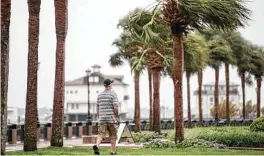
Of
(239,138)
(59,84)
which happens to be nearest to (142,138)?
(239,138)

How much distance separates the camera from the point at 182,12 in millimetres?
17188

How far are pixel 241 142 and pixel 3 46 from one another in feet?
30.1

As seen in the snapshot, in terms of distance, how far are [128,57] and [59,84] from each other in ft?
66.5

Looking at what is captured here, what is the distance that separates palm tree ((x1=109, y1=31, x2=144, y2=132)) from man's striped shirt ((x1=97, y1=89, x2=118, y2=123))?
16178 millimetres

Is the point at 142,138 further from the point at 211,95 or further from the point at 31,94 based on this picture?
the point at 211,95

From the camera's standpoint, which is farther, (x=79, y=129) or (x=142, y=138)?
(x=79, y=129)

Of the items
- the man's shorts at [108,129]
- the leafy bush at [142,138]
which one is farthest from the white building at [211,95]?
the man's shorts at [108,129]

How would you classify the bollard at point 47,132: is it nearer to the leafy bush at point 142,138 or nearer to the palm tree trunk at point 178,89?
the leafy bush at point 142,138

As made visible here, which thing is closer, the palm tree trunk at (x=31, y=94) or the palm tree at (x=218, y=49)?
the palm tree trunk at (x=31, y=94)

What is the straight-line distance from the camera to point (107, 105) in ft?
39.6

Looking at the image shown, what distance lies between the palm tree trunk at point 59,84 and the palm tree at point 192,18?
345cm

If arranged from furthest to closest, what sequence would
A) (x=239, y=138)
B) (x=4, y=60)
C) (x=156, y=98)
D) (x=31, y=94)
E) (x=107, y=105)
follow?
1. (x=156, y=98)
2. (x=239, y=138)
3. (x=31, y=94)
4. (x=4, y=60)
5. (x=107, y=105)

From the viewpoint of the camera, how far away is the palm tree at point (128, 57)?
105ft

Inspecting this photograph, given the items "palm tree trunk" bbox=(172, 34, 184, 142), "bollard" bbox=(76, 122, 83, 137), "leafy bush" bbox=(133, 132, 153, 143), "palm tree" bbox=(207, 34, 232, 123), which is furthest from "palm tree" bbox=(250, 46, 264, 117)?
"palm tree trunk" bbox=(172, 34, 184, 142)
